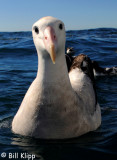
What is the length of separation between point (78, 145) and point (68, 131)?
0.29 metres

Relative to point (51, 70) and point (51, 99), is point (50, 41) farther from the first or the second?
point (51, 99)

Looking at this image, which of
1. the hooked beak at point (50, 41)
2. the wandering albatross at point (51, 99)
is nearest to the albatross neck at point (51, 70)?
the wandering albatross at point (51, 99)

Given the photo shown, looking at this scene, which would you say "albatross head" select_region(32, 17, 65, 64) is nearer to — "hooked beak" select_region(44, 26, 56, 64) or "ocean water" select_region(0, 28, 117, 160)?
"hooked beak" select_region(44, 26, 56, 64)

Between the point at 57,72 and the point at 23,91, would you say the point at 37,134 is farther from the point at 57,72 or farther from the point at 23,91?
the point at 23,91

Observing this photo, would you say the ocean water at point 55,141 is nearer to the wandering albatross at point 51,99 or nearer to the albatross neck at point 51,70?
the wandering albatross at point 51,99

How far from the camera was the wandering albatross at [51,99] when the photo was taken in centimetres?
374

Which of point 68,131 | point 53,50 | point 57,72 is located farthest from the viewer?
point 68,131

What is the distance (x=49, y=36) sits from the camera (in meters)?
3.55

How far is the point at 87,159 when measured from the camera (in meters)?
4.00

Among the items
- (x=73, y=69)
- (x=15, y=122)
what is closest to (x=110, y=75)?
(x=73, y=69)

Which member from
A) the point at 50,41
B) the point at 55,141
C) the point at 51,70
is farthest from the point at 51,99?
the point at 50,41

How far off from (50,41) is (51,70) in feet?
1.71

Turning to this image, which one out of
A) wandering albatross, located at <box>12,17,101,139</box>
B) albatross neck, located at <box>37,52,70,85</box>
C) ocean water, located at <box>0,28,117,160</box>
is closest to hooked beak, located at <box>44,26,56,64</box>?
wandering albatross, located at <box>12,17,101,139</box>

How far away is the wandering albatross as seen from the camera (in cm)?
374
